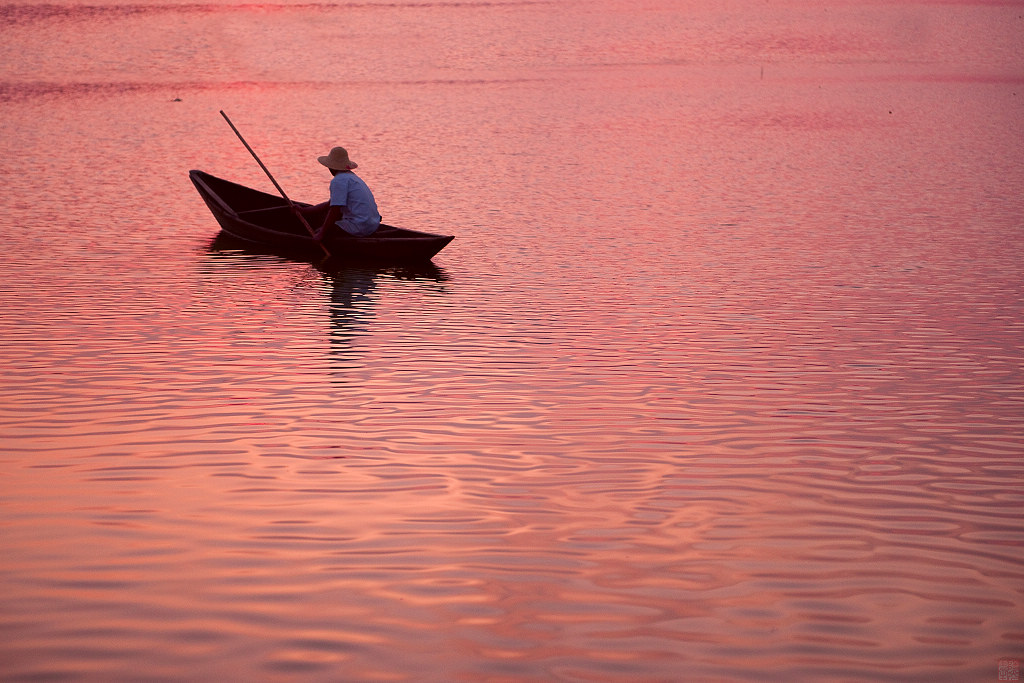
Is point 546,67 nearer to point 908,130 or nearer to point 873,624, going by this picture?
point 908,130

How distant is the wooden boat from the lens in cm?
1399

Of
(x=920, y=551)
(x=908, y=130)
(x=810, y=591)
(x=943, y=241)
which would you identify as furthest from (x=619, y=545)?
(x=908, y=130)

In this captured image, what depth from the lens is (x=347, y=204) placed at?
1426cm

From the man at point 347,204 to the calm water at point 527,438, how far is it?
64cm

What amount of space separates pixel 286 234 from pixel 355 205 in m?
1.10

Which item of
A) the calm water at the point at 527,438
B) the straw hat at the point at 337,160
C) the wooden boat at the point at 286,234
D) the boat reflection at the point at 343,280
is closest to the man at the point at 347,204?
the straw hat at the point at 337,160

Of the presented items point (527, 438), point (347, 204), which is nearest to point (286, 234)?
point (347, 204)

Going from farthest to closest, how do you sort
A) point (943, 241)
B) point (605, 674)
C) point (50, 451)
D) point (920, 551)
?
point (943, 241), point (50, 451), point (920, 551), point (605, 674)

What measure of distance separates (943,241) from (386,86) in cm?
4682

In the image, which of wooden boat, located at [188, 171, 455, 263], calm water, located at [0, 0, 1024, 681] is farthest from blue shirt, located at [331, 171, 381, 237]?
calm water, located at [0, 0, 1024, 681]

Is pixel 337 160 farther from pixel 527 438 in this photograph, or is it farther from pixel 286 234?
pixel 527 438

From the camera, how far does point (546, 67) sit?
70.5 meters

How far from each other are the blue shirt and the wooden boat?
134 millimetres

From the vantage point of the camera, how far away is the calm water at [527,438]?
4777 millimetres
